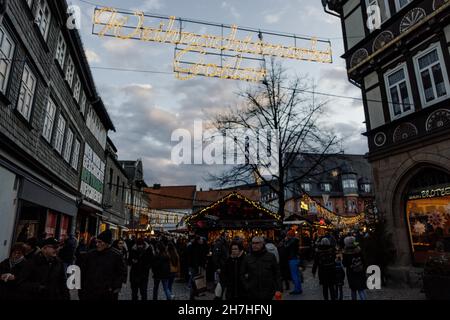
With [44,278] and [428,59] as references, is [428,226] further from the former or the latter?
[44,278]

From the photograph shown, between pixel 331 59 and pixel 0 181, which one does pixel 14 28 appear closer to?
pixel 0 181

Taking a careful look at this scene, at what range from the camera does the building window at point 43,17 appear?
1108 centimetres

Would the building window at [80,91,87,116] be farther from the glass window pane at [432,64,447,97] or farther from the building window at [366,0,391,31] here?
the glass window pane at [432,64,447,97]

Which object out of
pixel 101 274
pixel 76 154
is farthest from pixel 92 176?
pixel 101 274

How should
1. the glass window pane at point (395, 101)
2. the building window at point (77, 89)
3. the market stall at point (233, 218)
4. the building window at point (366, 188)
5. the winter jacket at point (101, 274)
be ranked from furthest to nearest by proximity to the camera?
the building window at point (366, 188) → the building window at point (77, 89) → the market stall at point (233, 218) → the glass window pane at point (395, 101) → the winter jacket at point (101, 274)

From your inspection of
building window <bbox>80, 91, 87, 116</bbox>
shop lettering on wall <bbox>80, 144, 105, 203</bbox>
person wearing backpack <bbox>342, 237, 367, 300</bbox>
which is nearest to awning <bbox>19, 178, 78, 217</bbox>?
shop lettering on wall <bbox>80, 144, 105, 203</bbox>

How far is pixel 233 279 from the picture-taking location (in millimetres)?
5625

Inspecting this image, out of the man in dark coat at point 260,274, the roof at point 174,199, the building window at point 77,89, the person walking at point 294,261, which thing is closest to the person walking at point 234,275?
the man in dark coat at point 260,274

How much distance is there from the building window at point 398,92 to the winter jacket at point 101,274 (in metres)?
11.2

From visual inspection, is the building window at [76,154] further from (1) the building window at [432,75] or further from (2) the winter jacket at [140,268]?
(1) the building window at [432,75]

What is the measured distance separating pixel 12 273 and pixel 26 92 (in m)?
7.83

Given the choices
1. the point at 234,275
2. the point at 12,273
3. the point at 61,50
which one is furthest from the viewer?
the point at 61,50

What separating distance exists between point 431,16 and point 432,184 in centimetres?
567
